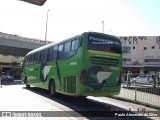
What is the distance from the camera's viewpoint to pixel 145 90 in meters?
17.9

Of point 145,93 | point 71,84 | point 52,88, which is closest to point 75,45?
point 71,84

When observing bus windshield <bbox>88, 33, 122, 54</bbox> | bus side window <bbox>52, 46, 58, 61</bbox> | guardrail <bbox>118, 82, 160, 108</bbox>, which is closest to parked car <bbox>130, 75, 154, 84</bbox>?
guardrail <bbox>118, 82, 160, 108</bbox>

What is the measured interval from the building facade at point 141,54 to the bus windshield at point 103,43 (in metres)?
48.0

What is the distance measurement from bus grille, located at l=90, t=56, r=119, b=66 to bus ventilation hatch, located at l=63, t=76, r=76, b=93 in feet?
4.21

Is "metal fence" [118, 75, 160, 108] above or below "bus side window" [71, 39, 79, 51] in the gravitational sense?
below

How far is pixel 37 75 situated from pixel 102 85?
864 centimetres

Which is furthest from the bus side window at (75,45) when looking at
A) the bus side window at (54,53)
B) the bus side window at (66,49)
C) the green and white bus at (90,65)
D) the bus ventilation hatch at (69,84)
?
the bus side window at (54,53)

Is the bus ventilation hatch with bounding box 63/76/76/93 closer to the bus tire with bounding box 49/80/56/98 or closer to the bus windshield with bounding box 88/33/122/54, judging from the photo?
the bus windshield with bounding box 88/33/122/54

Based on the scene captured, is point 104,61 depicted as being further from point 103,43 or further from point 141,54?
point 141,54

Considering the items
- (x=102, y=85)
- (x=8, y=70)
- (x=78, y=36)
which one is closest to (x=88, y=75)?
(x=102, y=85)

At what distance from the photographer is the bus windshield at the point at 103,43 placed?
41.6 feet

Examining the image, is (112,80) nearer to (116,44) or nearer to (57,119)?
(116,44)

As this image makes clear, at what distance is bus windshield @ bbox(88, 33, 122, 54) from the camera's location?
12.7m

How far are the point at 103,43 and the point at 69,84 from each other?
2.62 m
